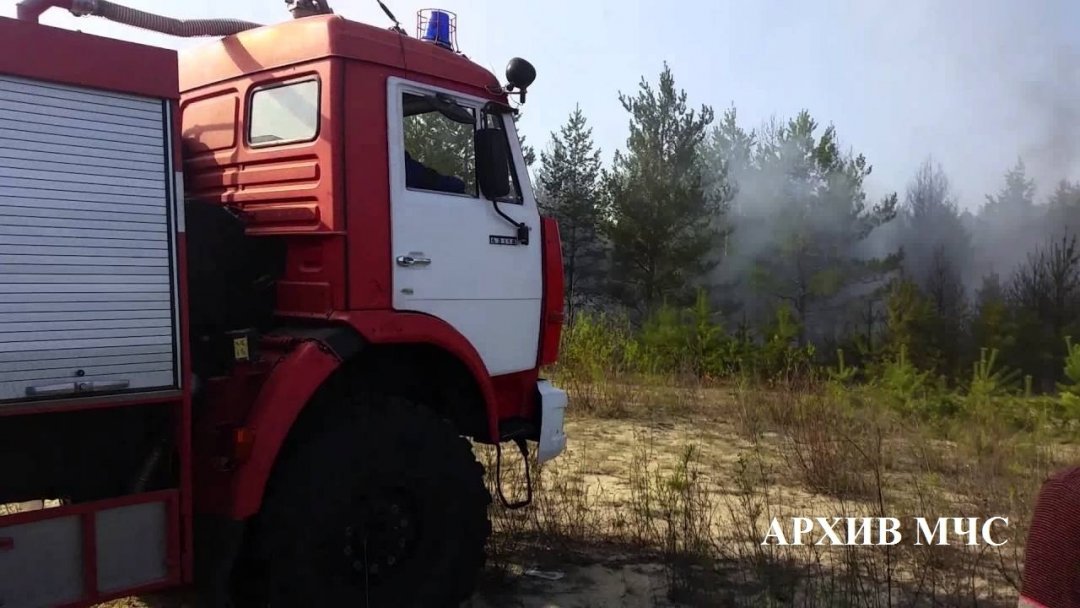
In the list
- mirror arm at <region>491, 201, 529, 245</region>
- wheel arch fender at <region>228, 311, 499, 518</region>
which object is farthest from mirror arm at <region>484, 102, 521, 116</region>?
wheel arch fender at <region>228, 311, 499, 518</region>

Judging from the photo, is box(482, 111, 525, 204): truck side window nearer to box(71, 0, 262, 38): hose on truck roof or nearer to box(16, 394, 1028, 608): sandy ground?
box(71, 0, 262, 38): hose on truck roof

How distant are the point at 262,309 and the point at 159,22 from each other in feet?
4.99

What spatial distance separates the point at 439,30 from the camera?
453 centimetres

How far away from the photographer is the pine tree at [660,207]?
1030 inches

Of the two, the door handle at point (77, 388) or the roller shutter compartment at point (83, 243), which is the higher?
the roller shutter compartment at point (83, 243)

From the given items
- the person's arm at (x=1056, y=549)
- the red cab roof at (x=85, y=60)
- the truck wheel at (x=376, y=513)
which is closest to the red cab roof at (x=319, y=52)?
the red cab roof at (x=85, y=60)

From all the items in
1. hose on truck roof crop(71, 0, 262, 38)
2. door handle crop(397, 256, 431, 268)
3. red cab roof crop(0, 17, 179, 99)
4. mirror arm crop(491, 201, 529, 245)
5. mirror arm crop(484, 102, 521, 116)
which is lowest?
door handle crop(397, 256, 431, 268)

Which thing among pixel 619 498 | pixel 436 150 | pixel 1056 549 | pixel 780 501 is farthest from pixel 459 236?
pixel 780 501

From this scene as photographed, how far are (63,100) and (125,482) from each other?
1.47 meters

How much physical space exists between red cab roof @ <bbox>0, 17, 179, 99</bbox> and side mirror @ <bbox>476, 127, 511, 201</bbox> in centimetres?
151

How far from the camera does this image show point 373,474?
3.72 m

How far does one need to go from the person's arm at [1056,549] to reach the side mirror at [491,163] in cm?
310

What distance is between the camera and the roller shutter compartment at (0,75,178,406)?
2.79 metres

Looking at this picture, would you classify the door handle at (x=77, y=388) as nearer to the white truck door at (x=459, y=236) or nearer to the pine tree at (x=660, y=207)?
the white truck door at (x=459, y=236)
